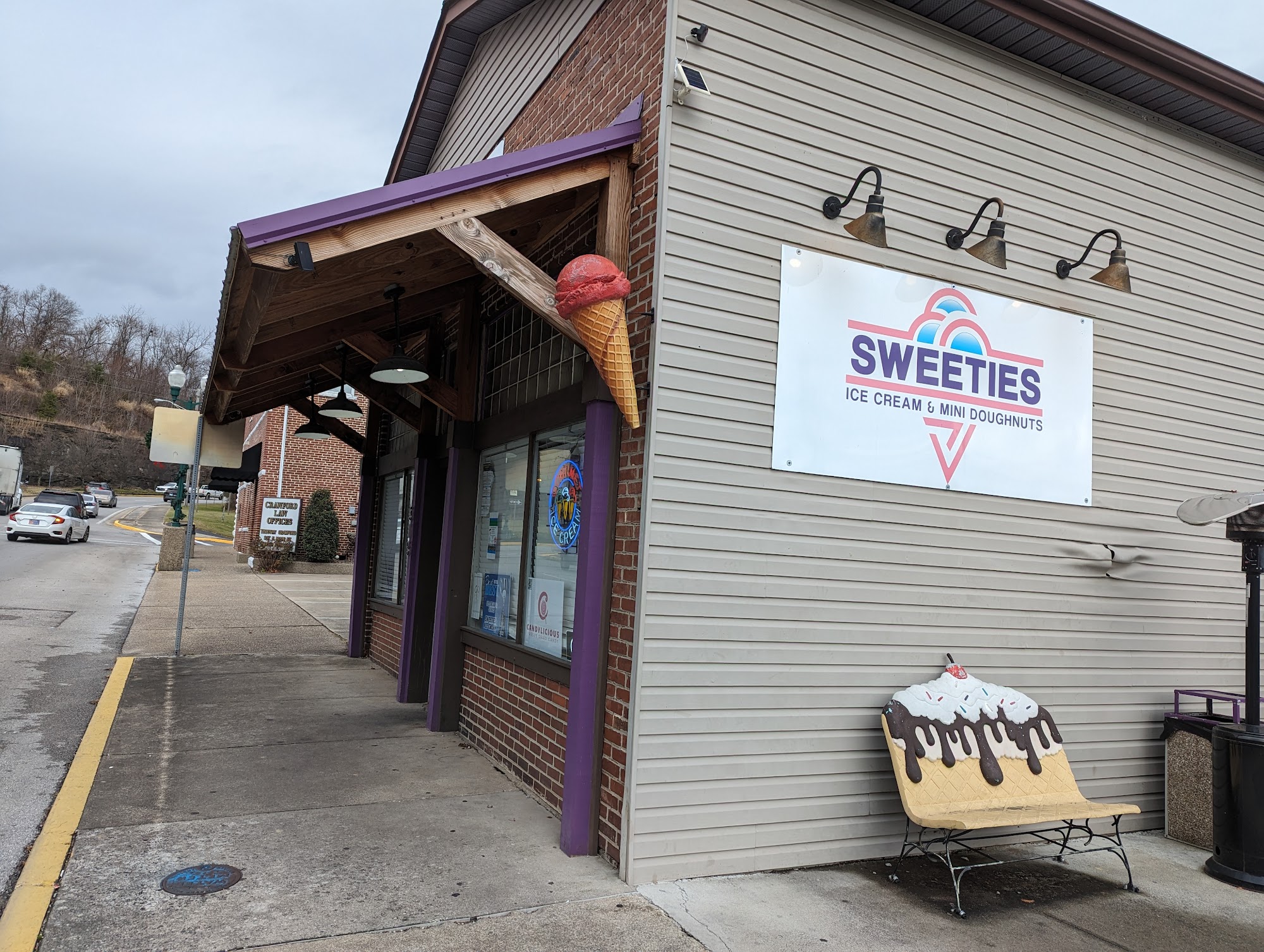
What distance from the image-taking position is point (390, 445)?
1061 cm

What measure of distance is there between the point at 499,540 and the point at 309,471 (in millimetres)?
19834

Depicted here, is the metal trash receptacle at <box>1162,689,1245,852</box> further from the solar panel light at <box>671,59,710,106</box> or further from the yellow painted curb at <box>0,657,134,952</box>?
the yellow painted curb at <box>0,657,134,952</box>

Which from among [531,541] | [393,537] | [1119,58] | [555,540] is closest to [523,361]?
[531,541]

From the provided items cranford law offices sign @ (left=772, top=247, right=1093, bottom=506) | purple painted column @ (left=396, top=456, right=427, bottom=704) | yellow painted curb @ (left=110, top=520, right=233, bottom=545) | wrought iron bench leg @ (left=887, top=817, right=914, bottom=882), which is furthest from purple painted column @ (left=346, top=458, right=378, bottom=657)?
yellow painted curb @ (left=110, top=520, right=233, bottom=545)

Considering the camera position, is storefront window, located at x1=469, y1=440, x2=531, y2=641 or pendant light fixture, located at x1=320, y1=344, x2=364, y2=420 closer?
storefront window, located at x1=469, y1=440, x2=531, y2=641

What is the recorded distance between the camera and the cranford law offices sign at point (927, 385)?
475 centimetres

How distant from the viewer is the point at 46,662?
30.6 ft

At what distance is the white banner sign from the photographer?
23.8m

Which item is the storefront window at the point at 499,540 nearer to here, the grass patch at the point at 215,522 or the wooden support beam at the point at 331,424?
the wooden support beam at the point at 331,424

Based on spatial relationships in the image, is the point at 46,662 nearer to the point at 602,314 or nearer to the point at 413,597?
the point at 413,597

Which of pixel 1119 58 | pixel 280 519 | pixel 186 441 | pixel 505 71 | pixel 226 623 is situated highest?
pixel 505 71

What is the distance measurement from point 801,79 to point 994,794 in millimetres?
4053

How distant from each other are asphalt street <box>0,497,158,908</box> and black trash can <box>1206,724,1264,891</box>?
605cm

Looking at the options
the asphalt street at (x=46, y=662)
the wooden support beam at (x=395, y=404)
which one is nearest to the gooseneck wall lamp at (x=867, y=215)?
the wooden support beam at (x=395, y=404)
